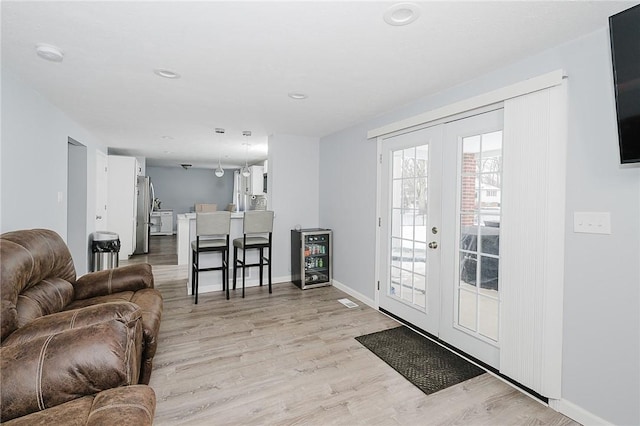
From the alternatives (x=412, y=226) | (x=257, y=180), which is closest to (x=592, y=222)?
(x=412, y=226)

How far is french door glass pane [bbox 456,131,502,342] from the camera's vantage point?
2.44 m

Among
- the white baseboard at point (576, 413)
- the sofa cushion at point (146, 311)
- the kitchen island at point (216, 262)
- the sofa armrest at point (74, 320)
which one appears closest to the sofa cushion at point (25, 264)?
the sofa armrest at point (74, 320)

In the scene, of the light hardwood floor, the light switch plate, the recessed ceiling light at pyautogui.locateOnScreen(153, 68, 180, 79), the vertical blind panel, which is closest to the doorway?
the light hardwood floor

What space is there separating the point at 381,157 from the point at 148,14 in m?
2.64

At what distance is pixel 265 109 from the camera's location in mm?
3527

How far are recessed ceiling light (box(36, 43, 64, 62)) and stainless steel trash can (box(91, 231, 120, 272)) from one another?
3299 millimetres

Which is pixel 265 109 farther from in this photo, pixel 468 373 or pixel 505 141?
pixel 468 373

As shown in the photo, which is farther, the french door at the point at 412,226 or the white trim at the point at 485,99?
the french door at the point at 412,226

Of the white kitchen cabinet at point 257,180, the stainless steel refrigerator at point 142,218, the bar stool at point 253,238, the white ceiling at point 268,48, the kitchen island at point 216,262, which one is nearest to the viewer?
the white ceiling at point 268,48

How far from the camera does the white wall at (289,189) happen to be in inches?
191

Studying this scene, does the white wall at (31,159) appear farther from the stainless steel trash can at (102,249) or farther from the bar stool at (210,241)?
the bar stool at (210,241)

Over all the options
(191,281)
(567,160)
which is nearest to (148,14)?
(567,160)

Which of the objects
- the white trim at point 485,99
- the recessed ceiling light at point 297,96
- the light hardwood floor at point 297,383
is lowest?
the light hardwood floor at point 297,383

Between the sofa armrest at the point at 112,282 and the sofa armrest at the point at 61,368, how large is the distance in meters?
1.31
